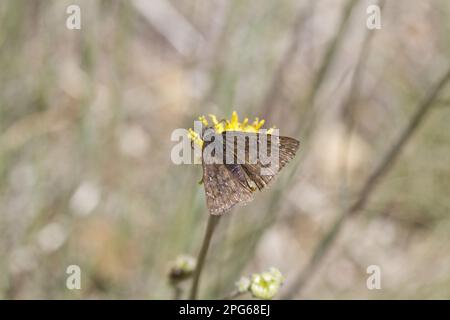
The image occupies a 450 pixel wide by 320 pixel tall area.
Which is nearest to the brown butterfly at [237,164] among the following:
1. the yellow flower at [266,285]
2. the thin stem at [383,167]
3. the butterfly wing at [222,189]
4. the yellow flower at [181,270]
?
the butterfly wing at [222,189]

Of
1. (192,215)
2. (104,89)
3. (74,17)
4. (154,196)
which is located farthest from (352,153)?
(74,17)

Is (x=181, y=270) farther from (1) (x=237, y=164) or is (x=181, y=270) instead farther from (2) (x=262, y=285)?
(1) (x=237, y=164)

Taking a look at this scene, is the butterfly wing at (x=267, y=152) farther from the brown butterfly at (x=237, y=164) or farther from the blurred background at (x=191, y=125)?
the blurred background at (x=191, y=125)

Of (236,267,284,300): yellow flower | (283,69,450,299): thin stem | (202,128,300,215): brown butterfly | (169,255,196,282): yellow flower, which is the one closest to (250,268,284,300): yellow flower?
(236,267,284,300): yellow flower

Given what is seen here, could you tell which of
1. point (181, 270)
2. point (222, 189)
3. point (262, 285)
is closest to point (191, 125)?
point (181, 270)

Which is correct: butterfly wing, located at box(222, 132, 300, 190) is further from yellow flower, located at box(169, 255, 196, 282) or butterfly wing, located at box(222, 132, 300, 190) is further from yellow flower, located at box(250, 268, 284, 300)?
yellow flower, located at box(169, 255, 196, 282)

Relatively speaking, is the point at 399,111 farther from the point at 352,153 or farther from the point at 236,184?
the point at 236,184

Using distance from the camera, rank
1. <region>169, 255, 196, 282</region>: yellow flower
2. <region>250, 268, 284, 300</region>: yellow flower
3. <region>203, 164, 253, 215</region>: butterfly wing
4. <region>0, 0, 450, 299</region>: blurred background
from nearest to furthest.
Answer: <region>203, 164, 253, 215</region>: butterfly wing < <region>250, 268, 284, 300</region>: yellow flower < <region>169, 255, 196, 282</region>: yellow flower < <region>0, 0, 450, 299</region>: blurred background
